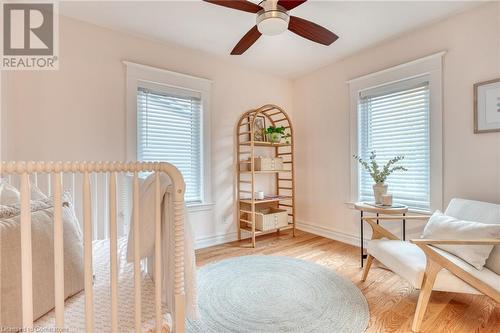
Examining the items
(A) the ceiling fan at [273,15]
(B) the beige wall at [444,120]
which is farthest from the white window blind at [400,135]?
(A) the ceiling fan at [273,15]

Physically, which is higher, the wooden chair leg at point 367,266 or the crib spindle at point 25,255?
the crib spindle at point 25,255

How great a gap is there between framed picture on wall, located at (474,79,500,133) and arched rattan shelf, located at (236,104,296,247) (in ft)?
6.62

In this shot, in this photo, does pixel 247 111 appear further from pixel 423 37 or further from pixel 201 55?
pixel 423 37

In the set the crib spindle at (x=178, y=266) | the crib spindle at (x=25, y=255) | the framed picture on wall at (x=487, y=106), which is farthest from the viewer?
the framed picture on wall at (x=487, y=106)

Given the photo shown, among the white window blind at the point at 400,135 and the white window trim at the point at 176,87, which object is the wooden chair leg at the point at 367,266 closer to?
the white window blind at the point at 400,135

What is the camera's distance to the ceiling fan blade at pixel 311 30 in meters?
1.88

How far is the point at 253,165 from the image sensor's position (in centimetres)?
326

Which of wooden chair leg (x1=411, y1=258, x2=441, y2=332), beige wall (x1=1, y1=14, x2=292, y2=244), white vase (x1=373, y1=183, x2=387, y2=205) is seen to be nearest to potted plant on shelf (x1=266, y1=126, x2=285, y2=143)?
beige wall (x1=1, y1=14, x2=292, y2=244)

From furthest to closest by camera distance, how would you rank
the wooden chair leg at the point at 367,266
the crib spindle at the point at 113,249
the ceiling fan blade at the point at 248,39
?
the wooden chair leg at the point at 367,266 < the ceiling fan blade at the point at 248,39 < the crib spindle at the point at 113,249

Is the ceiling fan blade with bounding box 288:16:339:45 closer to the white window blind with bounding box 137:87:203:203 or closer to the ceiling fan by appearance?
the ceiling fan

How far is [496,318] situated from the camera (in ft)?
5.55

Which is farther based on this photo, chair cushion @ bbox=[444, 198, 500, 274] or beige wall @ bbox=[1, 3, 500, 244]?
beige wall @ bbox=[1, 3, 500, 244]

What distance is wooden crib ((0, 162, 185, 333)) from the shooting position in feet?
2.50

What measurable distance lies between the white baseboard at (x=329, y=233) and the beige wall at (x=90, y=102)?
4.29 ft
